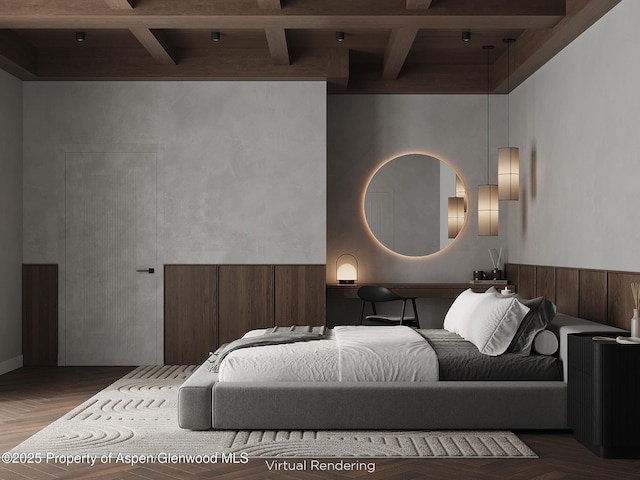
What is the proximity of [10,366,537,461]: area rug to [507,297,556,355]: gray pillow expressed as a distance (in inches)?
22.0

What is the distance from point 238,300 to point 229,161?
4.45 ft

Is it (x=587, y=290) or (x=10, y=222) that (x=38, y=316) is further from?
(x=587, y=290)

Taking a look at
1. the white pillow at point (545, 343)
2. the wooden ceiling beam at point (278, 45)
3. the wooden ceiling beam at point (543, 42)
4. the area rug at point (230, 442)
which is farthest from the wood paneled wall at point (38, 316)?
the wooden ceiling beam at point (543, 42)

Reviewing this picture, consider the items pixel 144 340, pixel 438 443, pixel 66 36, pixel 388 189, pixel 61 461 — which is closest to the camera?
pixel 61 461

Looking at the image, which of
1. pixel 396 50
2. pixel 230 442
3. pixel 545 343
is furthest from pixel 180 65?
pixel 545 343

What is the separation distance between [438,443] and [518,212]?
3808 mm

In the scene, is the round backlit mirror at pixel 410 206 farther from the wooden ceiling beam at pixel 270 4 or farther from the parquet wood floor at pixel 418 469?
the parquet wood floor at pixel 418 469

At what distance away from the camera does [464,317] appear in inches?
212

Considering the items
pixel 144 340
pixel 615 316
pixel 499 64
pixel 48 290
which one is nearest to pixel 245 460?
pixel 615 316

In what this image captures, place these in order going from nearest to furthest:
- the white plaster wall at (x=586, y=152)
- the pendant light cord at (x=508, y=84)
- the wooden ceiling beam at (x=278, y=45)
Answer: the white plaster wall at (x=586, y=152)
the wooden ceiling beam at (x=278, y=45)
the pendant light cord at (x=508, y=84)

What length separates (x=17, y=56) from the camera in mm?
6727

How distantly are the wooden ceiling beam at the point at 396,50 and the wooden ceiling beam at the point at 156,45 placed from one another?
6.54ft

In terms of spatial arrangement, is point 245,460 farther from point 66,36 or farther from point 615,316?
point 66,36

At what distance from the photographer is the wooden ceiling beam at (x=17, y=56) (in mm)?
A: 6470
